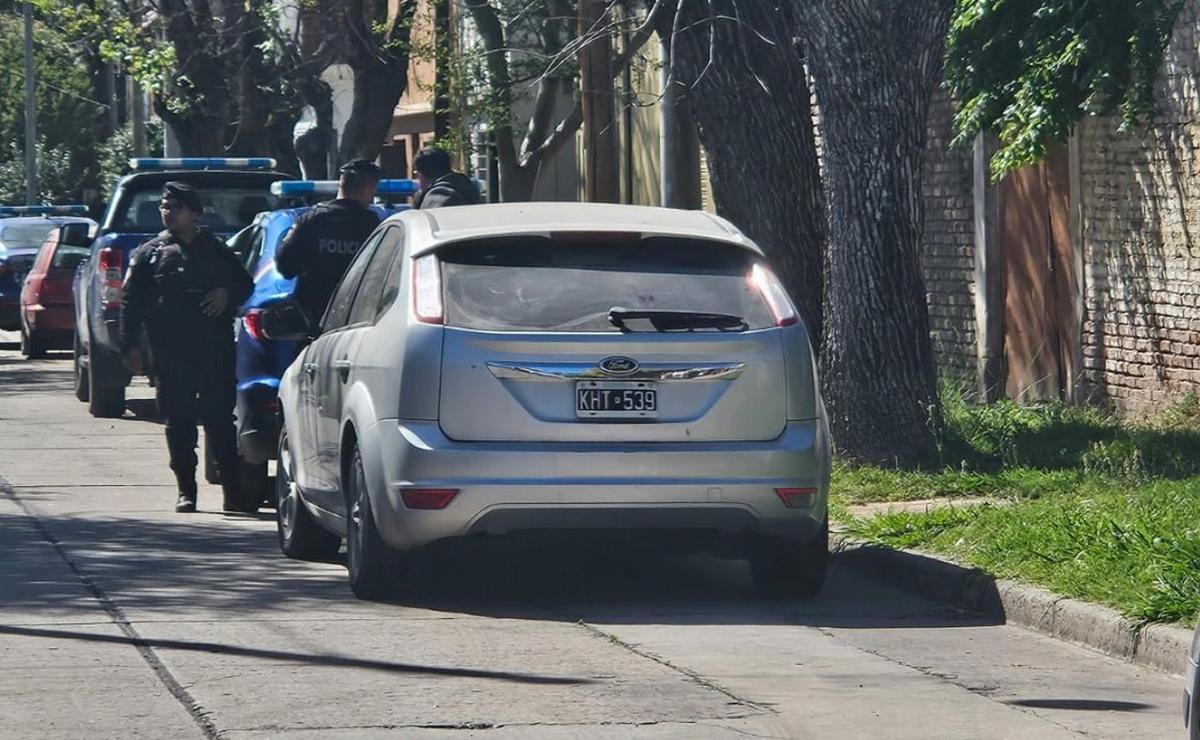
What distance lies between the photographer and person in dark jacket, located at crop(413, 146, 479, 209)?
14719 millimetres

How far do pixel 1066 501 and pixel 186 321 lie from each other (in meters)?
4.76

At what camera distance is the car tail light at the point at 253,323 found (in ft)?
41.4

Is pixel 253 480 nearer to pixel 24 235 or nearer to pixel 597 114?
pixel 597 114

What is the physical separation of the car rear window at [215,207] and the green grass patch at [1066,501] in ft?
21.0

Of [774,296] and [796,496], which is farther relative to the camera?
[774,296]

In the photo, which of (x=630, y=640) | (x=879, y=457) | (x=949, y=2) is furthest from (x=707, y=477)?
(x=949, y=2)

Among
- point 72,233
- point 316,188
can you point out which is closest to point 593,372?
point 316,188

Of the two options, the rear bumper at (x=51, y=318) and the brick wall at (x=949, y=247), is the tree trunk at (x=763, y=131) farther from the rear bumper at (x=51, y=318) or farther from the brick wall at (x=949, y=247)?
the rear bumper at (x=51, y=318)

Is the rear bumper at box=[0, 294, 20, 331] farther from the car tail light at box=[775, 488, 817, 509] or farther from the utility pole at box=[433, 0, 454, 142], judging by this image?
the car tail light at box=[775, 488, 817, 509]

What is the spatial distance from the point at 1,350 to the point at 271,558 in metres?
→ 20.0

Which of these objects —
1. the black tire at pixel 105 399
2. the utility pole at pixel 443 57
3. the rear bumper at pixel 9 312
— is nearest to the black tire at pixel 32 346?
the rear bumper at pixel 9 312

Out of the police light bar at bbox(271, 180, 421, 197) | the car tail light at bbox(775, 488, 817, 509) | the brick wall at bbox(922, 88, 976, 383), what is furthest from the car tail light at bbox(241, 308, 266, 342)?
the brick wall at bbox(922, 88, 976, 383)

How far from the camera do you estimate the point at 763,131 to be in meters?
14.4

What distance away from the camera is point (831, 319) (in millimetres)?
13156
